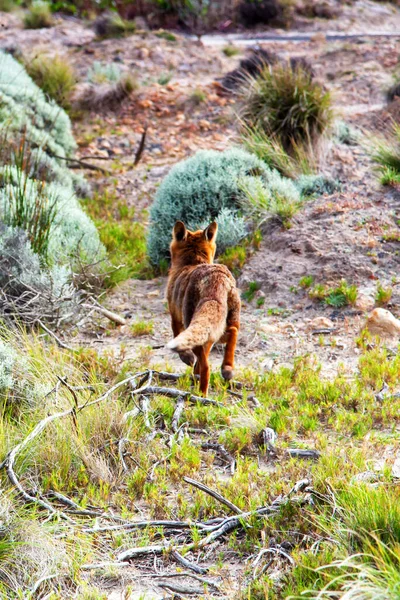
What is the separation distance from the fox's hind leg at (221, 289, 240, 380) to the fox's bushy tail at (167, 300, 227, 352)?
0.17 metres

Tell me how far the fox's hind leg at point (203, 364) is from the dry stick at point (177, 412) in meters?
0.20

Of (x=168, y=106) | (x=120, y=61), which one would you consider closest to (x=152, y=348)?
(x=168, y=106)

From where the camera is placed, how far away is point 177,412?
5145 mm

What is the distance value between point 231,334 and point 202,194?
12.0ft

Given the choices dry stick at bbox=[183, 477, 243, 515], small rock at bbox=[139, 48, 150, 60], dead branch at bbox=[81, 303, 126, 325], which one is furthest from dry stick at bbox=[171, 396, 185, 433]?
small rock at bbox=[139, 48, 150, 60]

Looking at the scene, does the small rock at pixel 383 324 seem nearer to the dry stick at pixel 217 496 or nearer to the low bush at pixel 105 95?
the dry stick at pixel 217 496

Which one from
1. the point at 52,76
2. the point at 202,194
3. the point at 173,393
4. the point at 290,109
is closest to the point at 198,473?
the point at 173,393

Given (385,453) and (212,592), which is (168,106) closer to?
(385,453)

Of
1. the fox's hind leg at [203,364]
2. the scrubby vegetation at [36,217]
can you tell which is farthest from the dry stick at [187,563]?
the scrubby vegetation at [36,217]

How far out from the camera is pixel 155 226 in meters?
8.88

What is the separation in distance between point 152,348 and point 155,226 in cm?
258

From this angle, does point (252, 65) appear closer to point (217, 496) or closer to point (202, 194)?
point (202, 194)

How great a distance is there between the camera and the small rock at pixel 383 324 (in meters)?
6.62

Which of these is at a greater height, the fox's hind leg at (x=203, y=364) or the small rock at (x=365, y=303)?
the fox's hind leg at (x=203, y=364)
